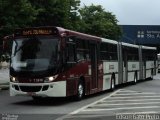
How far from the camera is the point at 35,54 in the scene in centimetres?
1950

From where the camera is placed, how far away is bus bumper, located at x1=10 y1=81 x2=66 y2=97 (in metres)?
19.1

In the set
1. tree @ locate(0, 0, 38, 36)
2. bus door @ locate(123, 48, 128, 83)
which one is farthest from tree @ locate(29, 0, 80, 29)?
bus door @ locate(123, 48, 128, 83)

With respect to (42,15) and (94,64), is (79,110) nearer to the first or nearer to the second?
(94,64)

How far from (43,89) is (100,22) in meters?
38.4

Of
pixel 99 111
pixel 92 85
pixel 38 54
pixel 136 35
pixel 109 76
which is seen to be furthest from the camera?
pixel 136 35

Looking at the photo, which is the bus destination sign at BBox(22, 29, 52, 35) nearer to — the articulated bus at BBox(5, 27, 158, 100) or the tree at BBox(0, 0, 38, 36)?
the articulated bus at BBox(5, 27, 158, 100)

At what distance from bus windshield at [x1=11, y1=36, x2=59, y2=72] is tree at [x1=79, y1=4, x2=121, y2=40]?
34043mm

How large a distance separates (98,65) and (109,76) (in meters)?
2.83

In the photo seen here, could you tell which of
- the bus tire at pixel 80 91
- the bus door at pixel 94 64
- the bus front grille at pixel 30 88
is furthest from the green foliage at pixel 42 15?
the bus front grille at pixel 30 88

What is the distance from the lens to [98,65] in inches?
976

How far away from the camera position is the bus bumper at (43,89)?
62.6 feet

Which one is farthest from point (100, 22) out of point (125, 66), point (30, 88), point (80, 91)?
point (30, 88)

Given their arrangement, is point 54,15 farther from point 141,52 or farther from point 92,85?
point 92,85

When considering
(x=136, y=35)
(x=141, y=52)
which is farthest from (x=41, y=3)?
(x=136, y=35)
